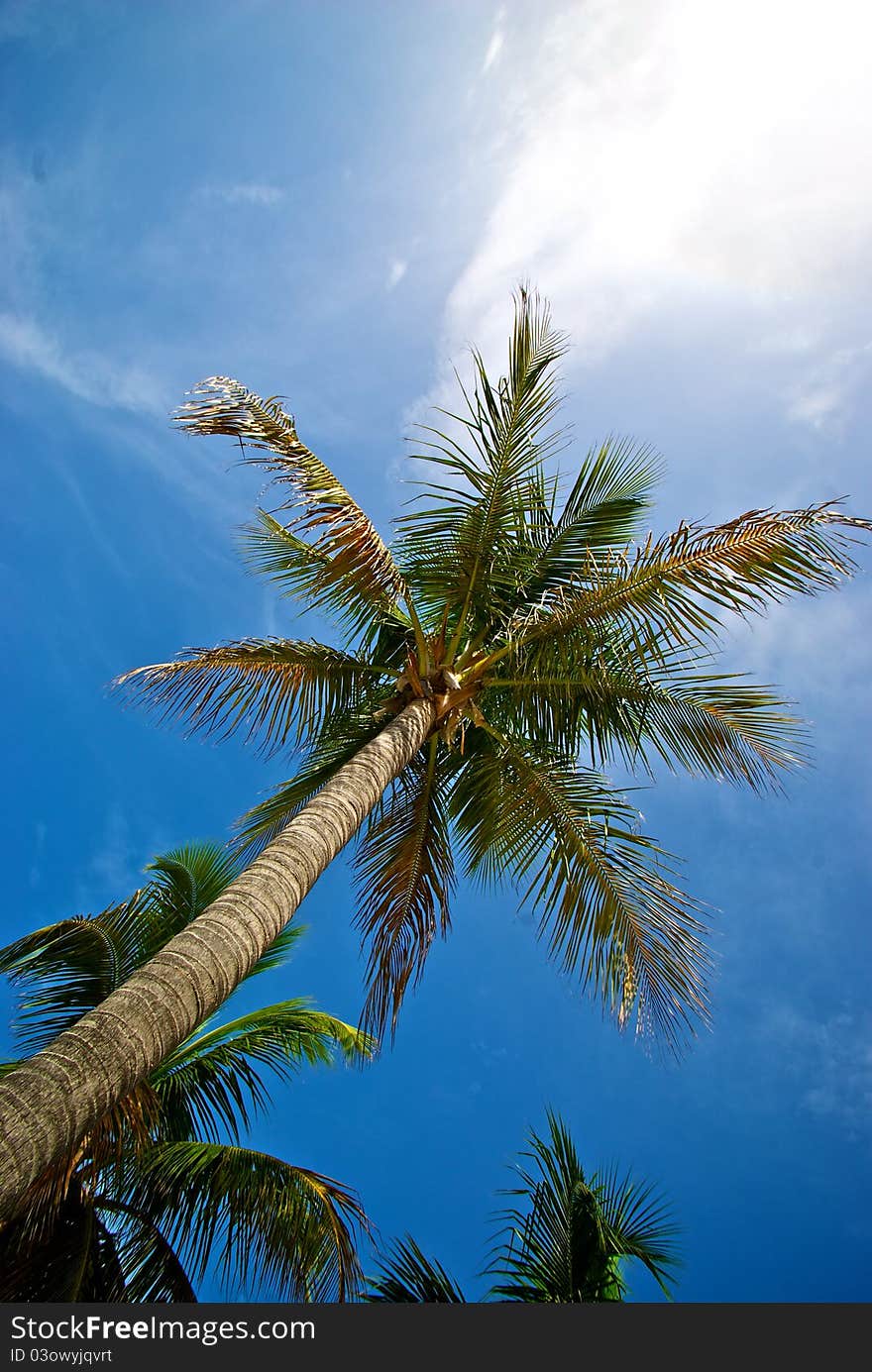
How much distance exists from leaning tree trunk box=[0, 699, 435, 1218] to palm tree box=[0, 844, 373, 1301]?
139 cm

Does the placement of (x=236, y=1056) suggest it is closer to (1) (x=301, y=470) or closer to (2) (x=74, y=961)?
(2) (x=74, y=961)

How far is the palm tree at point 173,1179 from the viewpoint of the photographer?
6.57 m

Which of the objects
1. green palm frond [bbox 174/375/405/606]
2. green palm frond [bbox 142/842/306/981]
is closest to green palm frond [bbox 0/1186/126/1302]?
green palm frond [bbox 142/842/306/981]

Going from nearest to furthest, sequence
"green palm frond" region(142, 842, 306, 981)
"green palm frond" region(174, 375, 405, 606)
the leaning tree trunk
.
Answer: the leaning tree trunk
"green palm frond" region(174, 375, 405, 606)
"green palm frond" region(142, 842, 306, 981)

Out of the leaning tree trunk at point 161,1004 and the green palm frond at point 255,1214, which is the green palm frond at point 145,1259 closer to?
the green palm frond at point 255,1214

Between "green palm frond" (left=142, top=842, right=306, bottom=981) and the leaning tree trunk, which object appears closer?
the leaning tree trunk

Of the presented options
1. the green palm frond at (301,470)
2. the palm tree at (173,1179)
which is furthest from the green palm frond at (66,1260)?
the green palm frond at (301,470)

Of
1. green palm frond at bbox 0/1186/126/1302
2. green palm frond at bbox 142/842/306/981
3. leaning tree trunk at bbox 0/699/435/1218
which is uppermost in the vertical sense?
green palm frond at bbox 142/842/306/981

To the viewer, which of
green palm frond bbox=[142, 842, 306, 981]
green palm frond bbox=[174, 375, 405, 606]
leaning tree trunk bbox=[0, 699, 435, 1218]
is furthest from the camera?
green palm frond bbox=[142, 842, 306, 981]

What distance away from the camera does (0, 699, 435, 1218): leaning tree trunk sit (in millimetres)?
2918

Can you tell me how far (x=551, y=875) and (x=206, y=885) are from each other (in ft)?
15.8

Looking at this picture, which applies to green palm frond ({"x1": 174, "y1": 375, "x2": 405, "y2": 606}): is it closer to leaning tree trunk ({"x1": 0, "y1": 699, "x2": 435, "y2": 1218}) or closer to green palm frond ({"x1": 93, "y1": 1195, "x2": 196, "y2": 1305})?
leaning tree trunk ({"x1": 0, "y1": 699, "x2": 435, "y2": 1218})

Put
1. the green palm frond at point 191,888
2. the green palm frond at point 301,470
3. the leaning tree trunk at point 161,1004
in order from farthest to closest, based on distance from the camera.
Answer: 1. the green palm frond at point 191,888
2. the green palm frond at point 301,470
3. the leaning tree trunk at point 161,1004

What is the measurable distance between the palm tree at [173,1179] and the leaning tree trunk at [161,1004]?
1394mm
